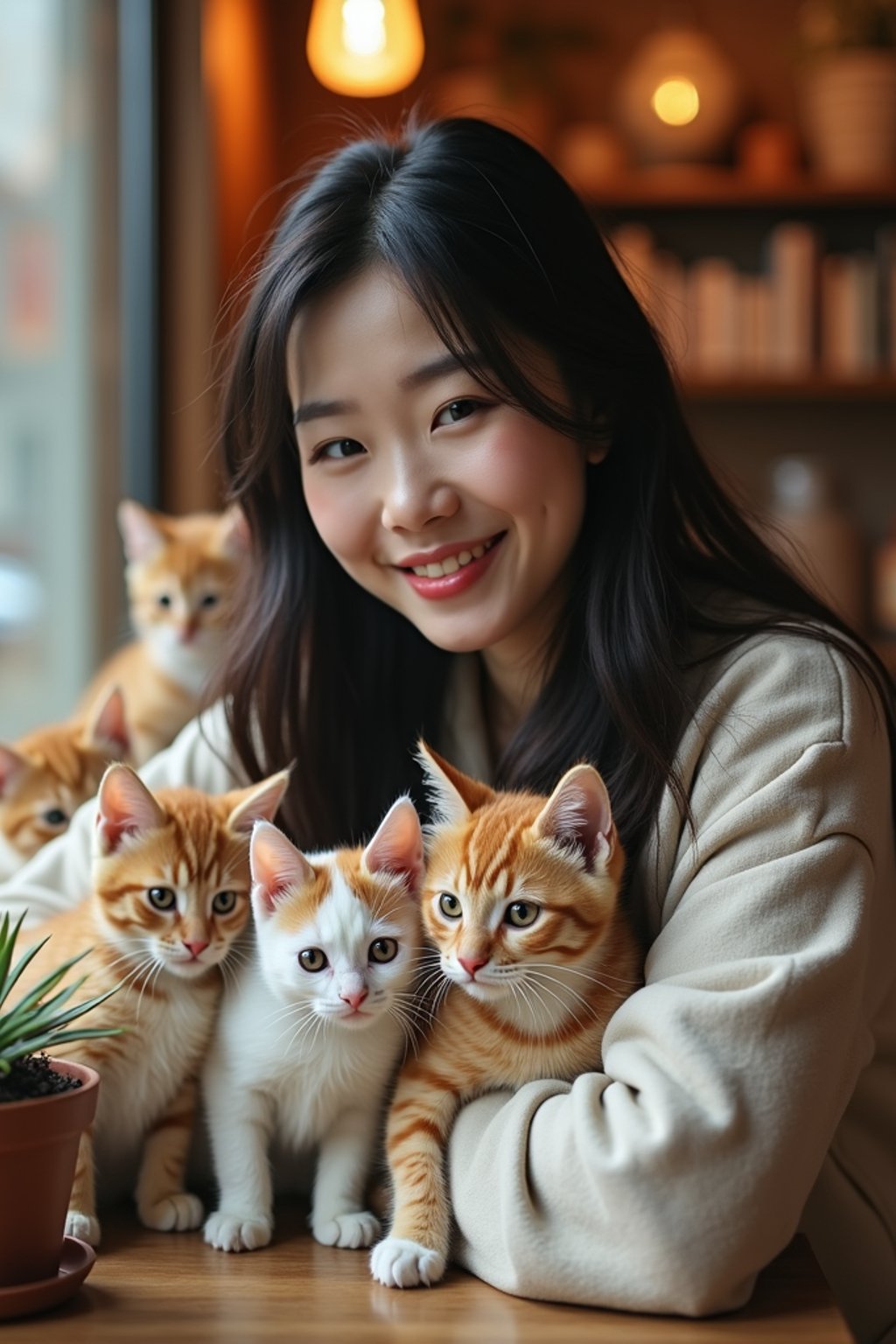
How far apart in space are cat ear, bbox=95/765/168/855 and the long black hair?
0.29 meters

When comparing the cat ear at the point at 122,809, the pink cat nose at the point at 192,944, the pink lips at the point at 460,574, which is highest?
the pink lips at the point at 460,574

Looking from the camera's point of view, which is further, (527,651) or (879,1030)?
(527,651)

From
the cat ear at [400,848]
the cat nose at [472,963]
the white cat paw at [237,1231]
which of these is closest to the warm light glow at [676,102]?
the cat ear at [400,848]

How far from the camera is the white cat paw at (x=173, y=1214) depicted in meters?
1.11

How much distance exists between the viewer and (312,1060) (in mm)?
1110

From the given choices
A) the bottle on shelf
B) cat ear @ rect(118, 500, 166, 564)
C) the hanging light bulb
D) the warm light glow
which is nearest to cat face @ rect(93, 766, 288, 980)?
cat ear @ rect(118, 500, 166, 564)

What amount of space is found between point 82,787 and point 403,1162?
2.14 feet

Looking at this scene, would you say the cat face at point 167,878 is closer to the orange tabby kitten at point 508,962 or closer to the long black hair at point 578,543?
the orange tabby kitten at point 508,962

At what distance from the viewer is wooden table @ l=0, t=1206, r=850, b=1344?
3.00ft

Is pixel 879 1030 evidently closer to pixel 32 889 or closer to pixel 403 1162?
pixel 403 1162

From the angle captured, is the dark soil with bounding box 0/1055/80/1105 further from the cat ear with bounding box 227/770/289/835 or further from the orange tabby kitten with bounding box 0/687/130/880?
the orange tabby kitten with bounding box 0/687/130/880

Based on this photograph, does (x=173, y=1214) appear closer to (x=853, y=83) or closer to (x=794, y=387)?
(x=794, y=387)

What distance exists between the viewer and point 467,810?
1.13 meters

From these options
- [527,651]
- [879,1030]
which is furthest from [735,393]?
[879,1030]
